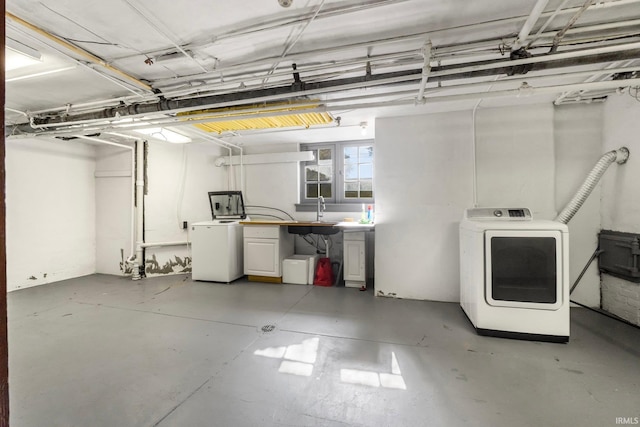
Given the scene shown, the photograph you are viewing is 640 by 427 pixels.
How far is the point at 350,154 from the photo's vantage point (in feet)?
14.4

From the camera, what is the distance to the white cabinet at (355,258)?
12.0 feet

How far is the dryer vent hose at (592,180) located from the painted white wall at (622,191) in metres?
0.06

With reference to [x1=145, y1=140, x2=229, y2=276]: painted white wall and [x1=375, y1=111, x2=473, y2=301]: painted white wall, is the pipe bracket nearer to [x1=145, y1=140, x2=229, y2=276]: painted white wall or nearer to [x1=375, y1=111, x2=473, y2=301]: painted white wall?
[x1=375, y1=111, x2=473, y2=301]: painted white wall

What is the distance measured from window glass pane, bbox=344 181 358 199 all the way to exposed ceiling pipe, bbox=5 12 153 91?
2.96m

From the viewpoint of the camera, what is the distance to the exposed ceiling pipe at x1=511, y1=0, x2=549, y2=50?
50.8 inches

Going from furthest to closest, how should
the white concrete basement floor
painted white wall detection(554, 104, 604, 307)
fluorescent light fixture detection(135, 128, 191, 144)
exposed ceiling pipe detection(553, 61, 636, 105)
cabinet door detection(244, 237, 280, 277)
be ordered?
cabinet door detection(244, 237, 280, 277), fluorescent light fixture detection(135, 128, 191, 144), painted white wall detection(554, 104, 604, 307), exposed ceiling pipe detection(553, 61, 636, 105), the white concrete basement floor

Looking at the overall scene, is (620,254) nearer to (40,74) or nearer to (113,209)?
(40,74)

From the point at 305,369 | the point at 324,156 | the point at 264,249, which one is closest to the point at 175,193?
the point at 264,249

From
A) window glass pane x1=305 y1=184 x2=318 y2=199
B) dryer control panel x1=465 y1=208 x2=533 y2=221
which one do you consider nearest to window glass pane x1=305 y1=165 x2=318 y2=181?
window glass pane x1=305 y1=184 x2=318 y2=199

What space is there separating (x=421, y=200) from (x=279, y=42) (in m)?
2.40

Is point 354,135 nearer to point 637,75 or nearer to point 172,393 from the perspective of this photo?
point 637,75

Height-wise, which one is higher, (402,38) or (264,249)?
(402,38)

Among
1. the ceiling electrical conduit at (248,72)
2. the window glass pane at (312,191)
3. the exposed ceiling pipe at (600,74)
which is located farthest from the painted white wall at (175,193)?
the exposed ceiling pipe at (600,74)

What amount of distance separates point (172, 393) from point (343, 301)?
6.62 feet
